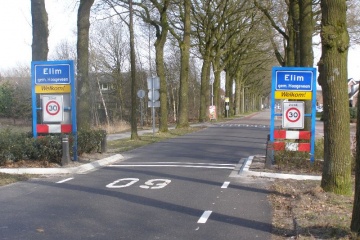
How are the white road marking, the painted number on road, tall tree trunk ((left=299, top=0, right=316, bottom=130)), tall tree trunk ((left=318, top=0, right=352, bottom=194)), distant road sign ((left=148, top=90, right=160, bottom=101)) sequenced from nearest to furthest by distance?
tall tree trunk ((left=318, top=0, right=352, bottom=194)) < the painted number on road < the white road marking < tall tree trunk ((left=299, top=0, right=316, bottom=130)) < distant road sign ((left=148, top=90, right=160, bottom=101))

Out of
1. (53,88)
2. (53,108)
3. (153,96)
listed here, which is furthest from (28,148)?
(153,96)

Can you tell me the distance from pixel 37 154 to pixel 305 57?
8.94 m

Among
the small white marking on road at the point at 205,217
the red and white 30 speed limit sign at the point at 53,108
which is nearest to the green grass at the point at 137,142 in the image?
the red and white 30 speed limit sign at the point at 53,108

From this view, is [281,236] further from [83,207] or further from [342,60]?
[342,60]

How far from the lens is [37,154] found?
13.7 metres

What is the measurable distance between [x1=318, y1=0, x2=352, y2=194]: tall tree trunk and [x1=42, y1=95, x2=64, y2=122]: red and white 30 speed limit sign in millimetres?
8284

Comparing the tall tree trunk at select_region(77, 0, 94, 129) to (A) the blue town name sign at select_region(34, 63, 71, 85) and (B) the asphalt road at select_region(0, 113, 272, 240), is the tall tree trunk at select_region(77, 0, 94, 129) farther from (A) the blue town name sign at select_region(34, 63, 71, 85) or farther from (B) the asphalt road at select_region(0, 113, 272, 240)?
(B) the asphalt road at select_region(0, 113, 272, 240)

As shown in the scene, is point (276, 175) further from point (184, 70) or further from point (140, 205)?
point (184, 70)

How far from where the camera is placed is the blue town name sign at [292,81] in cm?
1360

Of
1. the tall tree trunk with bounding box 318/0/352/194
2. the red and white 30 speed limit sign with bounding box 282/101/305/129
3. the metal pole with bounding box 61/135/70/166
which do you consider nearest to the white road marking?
the metal pole with bounding box 61/135/70/166

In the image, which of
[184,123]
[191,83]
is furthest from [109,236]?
[191,83]

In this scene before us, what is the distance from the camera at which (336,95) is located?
31.0 feet

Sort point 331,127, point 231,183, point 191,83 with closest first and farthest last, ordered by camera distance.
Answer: point 331,127, point 231,183, point 191,83

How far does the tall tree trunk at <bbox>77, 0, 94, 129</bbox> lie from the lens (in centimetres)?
1847
